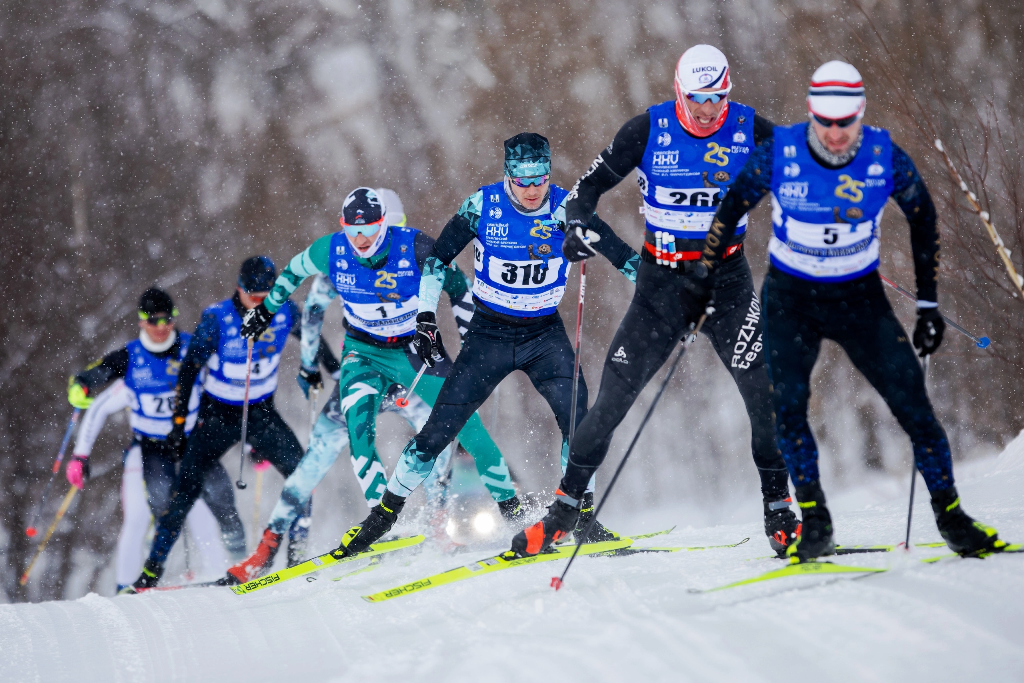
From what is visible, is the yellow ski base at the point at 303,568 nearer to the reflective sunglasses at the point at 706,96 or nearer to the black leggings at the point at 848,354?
the black leggings at the point at 848,354

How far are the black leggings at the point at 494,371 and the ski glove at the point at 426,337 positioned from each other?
0.16 m

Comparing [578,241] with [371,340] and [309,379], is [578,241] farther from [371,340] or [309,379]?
[309,379]

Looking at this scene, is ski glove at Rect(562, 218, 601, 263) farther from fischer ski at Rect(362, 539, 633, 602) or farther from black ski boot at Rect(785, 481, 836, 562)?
fischer ski at Rect(362, 539, 633, 602)

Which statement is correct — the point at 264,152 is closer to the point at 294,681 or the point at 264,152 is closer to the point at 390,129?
the point at 390,129

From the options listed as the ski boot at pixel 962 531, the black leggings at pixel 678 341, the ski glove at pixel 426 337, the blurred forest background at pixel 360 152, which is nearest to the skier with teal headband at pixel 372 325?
the ski glove at pixel 426 337

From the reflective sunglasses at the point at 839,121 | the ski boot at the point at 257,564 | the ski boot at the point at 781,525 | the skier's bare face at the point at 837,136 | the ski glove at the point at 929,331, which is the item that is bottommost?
the ski boot at the point at 257,564

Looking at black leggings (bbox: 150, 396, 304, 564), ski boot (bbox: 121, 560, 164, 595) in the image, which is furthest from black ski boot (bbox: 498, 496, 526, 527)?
ski boot (bbox: 121, 560, 164, 595)

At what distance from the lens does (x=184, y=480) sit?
5824mm

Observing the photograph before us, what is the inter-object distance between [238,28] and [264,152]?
401cm

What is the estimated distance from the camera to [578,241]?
12.3ft

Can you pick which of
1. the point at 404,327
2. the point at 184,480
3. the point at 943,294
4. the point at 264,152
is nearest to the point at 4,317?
the point at 264,152

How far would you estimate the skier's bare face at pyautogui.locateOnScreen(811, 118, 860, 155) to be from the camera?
2.98 m

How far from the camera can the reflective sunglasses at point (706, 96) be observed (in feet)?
11.4

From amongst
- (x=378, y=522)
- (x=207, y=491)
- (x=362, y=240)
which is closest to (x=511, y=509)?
(x=378, y=522)
